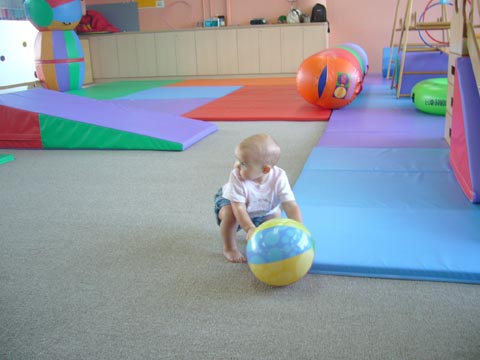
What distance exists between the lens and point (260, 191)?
2102 mm

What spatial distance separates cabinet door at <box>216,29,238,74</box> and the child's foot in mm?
8061

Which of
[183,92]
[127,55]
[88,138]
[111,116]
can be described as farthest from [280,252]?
[127,55]

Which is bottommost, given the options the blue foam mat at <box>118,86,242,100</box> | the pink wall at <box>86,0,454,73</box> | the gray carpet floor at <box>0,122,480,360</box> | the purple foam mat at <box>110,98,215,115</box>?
the gray carpet floor at <box>0,122,480,360</box>

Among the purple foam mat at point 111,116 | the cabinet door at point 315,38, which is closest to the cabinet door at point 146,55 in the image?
the cabinet door at point 315,38

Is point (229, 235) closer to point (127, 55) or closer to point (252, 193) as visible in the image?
point (252, 193)

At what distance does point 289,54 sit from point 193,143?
5.69 metres

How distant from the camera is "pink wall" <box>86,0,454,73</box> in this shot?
30.4 feet

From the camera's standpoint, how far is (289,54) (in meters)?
9.52

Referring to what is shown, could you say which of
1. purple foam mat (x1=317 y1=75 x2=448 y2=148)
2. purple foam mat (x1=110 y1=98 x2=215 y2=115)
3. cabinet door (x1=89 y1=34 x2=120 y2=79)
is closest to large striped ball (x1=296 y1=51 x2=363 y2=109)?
purple foam mat (x1=317 y1=75 x2=448 y2=148)

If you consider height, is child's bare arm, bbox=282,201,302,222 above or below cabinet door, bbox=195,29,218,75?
below

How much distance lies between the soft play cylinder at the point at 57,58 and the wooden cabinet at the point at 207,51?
1.86 meters

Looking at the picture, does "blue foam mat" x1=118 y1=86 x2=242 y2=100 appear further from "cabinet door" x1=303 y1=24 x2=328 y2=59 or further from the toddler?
the toddler

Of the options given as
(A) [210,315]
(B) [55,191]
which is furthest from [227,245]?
(B) [55,191]

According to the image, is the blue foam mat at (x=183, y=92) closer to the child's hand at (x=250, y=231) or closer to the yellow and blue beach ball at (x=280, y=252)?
the child's hand at (x=250, y=231)
